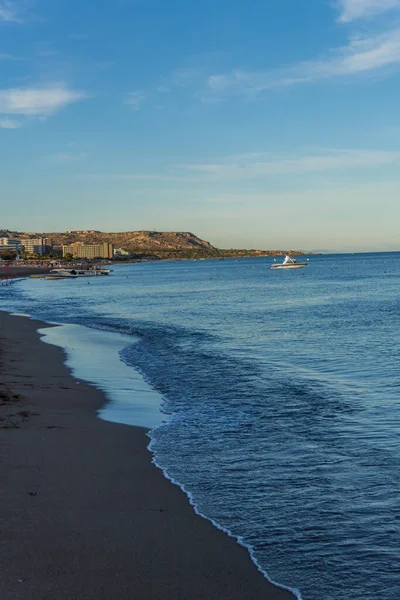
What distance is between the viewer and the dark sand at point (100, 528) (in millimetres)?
5996

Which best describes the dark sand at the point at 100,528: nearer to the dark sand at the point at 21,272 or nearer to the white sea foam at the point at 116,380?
the white sea foam at the point at 116,380

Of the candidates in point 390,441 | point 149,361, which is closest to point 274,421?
point 390,441

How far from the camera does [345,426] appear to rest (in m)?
12.6

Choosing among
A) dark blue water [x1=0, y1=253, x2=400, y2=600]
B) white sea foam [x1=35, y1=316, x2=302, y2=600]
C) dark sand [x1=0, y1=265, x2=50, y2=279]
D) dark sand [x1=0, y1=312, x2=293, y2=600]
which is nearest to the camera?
dark sand [x1=0, y1=312, x2=293, y2=600]

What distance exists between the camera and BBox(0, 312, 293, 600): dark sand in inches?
236

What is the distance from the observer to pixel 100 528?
730 cm

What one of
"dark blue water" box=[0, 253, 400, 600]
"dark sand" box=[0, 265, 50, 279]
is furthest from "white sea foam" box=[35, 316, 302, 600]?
"dark sand" box=[0, 265, 50, 279]

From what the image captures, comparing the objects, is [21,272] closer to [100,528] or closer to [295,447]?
[295,447]

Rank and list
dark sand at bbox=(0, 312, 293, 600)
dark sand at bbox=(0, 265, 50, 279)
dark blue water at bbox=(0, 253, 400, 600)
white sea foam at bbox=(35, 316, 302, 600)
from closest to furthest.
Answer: dark sand at bbox=(0, 312, 293, 600) < dark blue water at bbox=(0, 253, 400, 600) < white sea foam at bbox=(35, 316, 302, 600) < dark sand at bbox=(0, 265, 50, 279)

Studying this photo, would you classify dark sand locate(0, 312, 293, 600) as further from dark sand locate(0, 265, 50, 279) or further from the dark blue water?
dark sand locate(0, 265, 50, 279)

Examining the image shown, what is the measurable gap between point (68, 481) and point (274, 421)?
212 inches

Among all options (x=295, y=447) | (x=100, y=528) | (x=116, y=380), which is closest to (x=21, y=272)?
(x=116, y=380)

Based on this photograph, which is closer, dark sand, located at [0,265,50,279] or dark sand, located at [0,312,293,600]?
dark sand, located at [0,312,293,600]

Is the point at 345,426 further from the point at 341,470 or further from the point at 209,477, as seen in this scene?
the point at 209,477
